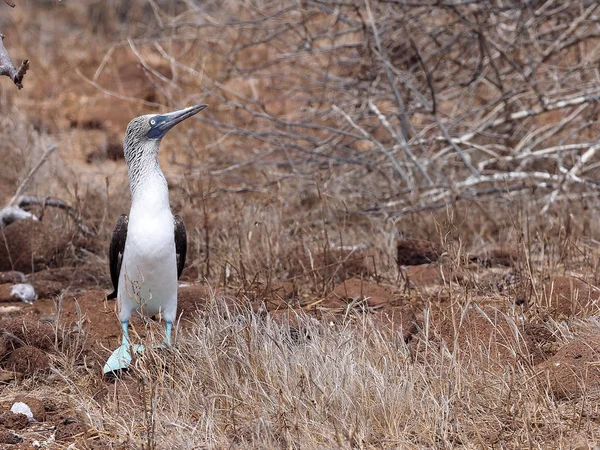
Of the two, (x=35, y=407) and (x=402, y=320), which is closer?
(x=35, y=407)

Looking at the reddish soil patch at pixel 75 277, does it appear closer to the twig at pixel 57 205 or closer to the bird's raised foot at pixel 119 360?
Answer: the twig at pixel 57 205

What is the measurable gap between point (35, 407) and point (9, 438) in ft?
0.93

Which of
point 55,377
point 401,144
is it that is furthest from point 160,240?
point 401,144

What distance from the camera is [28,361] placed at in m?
3.68

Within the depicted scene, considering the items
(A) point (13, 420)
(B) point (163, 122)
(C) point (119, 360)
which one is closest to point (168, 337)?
(C) point (119, 360)

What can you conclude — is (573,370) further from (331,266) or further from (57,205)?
(57,205)

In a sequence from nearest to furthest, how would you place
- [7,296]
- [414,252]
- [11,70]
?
[11,70]
[7,296]
[414,252]

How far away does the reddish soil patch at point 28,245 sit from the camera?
534cm

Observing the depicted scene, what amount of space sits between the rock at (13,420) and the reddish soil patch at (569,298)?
6.68 feet

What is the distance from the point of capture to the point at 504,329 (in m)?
3.45

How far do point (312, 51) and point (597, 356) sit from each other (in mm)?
3740

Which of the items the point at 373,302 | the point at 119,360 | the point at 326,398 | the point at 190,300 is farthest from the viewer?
the point at 190,300

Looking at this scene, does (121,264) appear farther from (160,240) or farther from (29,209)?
(29,209)

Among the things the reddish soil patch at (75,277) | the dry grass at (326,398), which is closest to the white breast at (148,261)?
the dry grass at (326,398)
